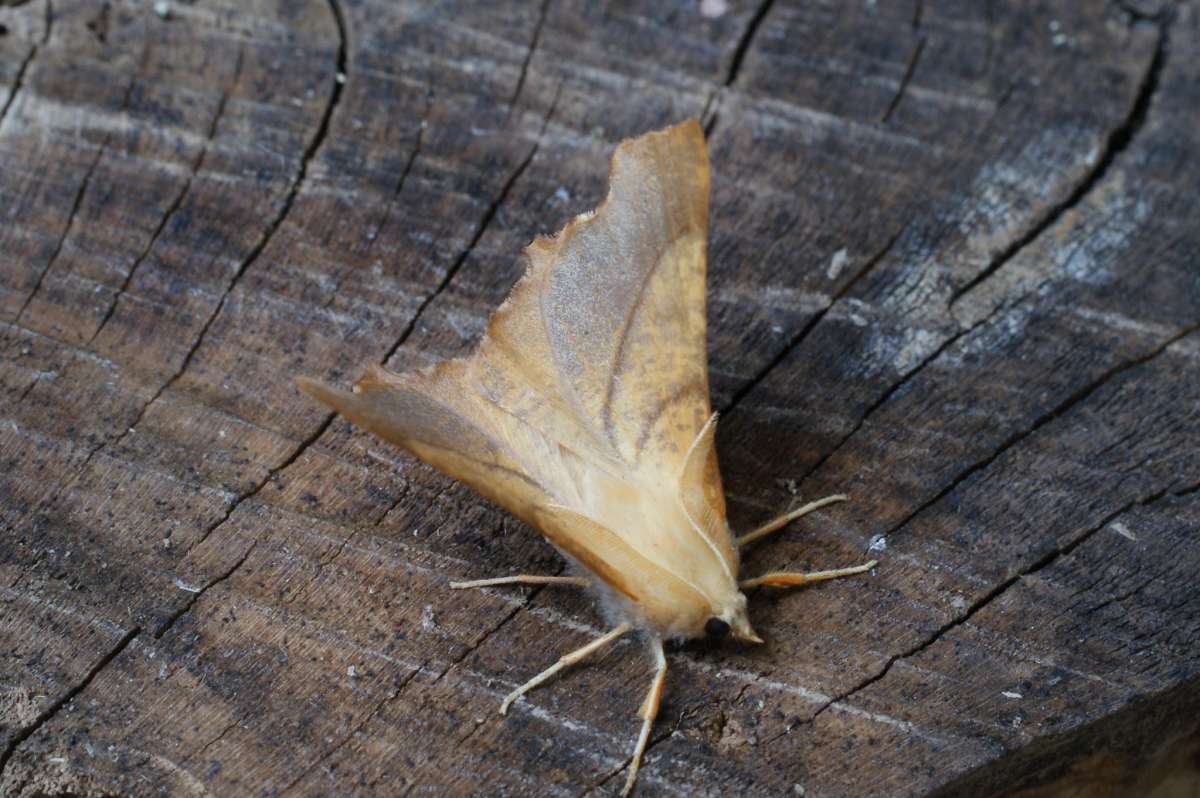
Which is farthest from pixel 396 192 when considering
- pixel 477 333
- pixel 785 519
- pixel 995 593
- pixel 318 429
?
pixel 995 593

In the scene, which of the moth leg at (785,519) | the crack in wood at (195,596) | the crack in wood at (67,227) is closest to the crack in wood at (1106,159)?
the moth leg at (785,519)

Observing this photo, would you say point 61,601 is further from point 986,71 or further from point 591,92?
point 986,71

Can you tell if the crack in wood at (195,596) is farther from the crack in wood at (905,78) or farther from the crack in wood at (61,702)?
the crack in wood at (905,78)

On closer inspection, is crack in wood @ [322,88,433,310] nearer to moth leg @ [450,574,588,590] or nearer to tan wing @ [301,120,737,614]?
tan wing @ [301,120,737,614]

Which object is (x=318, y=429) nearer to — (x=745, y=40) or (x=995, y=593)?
(x=995, y=593)

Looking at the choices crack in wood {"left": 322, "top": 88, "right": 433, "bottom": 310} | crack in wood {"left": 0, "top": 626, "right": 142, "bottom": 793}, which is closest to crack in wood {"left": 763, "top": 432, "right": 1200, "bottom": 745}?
crack in wood {"left": 0, "top": 626, "right": 142, "bottom": 793}

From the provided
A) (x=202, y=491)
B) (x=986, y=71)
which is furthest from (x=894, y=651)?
(x=986, y=71)

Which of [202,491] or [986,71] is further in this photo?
[986,71]
